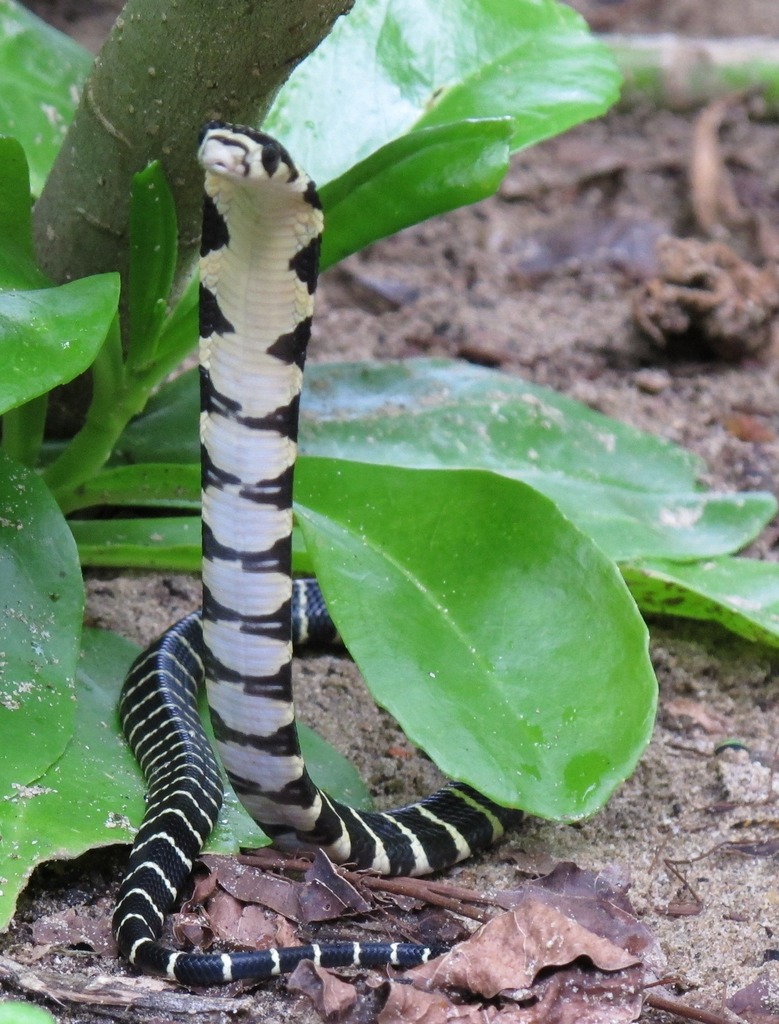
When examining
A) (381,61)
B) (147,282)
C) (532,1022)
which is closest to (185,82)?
(147,282)

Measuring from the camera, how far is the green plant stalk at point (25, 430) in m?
3.25

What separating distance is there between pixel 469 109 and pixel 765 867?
2289 mm

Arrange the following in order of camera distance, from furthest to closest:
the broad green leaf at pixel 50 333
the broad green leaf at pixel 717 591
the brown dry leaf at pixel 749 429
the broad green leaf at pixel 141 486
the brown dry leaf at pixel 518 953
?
the brown dry leaf at pixel 749 429 → the broad green leaf at pixel 717 591 → the broad green leaf at pixel 141 486 → the broad green leaf at pixel 50 333 → the brown dry leaf at pixel 518 953

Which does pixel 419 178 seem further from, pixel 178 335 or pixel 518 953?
pixel 518 953

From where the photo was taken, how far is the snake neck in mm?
2119

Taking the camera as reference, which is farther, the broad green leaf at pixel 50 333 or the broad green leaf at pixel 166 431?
the broad green leaf at pixel 166 431

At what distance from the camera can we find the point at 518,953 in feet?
7.50

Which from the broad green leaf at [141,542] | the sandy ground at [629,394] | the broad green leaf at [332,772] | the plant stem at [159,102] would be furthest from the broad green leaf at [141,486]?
the broad green leaf at [332,772]

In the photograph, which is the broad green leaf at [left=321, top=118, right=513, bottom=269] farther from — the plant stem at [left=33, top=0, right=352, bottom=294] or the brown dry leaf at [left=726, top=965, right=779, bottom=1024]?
the brown dry leaf at [left=726, top=965, right=779, bottom=1024]

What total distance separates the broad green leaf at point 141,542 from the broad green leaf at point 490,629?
564mm

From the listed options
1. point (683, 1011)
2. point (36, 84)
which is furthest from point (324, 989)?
point (36, 84)

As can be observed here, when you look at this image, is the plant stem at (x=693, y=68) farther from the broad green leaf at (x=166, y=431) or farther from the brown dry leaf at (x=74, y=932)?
the brown dry leaf at (x=74, y=932)

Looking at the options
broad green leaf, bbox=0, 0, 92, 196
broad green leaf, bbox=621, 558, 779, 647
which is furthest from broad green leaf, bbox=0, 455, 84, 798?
broad green leaf, bbox=621, 558, 779, 647

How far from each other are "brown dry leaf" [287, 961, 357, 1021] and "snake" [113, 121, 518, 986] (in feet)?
0.11
